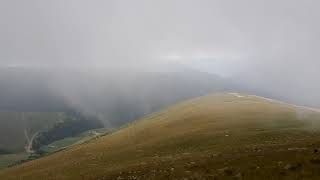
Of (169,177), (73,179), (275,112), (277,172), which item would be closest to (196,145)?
(73,179)

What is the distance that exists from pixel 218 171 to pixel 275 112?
74670 millimetres

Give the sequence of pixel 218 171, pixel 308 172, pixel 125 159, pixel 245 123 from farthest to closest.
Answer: pixel 245 123
pixel 125 159
pixel 218 171
pixel 308 172

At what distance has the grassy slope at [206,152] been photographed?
39.4 meters

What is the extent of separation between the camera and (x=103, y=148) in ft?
302

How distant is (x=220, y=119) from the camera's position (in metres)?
104

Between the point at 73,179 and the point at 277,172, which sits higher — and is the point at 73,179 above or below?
below

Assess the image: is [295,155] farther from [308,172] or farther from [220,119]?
[220,119]

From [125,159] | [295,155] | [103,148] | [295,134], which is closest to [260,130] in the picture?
[295,134]

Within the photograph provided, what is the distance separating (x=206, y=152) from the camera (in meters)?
59.9

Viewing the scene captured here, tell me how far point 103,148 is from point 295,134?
38420 mm

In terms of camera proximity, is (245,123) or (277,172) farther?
(245,123)

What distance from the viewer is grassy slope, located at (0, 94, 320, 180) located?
39.4m

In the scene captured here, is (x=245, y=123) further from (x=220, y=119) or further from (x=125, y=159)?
(x=125, y=159)

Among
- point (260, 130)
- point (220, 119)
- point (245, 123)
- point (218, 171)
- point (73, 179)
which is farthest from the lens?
point (220, 119)
